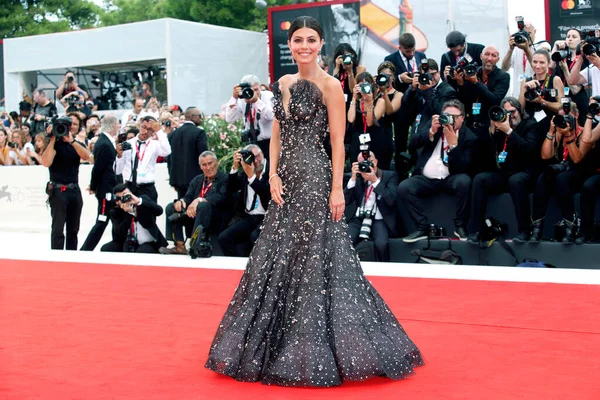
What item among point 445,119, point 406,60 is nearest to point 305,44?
point 445,119

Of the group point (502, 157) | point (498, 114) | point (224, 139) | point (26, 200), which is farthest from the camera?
point (26, 200)

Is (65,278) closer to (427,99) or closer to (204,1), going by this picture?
(427,99)

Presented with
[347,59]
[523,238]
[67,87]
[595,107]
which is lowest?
[523,238]

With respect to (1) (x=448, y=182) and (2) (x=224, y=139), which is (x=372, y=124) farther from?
(2) (x=224, y=139)

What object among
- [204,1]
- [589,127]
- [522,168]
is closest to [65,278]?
[522,168]

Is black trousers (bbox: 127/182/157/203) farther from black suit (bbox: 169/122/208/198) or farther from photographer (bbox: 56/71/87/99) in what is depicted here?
photographer (bbox: 56/71/87/99)

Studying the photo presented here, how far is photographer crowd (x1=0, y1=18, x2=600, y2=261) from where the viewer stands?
6.76m

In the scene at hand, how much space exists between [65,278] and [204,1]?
87.0 ft

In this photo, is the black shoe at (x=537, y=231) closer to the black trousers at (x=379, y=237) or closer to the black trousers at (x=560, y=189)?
the black trousers at (x=560, y=189)

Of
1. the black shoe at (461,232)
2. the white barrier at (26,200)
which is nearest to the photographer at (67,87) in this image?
the white barrier at (26,200)

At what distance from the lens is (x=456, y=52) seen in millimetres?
7762

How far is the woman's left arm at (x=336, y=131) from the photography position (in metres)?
3.47

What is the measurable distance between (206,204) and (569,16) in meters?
5.27

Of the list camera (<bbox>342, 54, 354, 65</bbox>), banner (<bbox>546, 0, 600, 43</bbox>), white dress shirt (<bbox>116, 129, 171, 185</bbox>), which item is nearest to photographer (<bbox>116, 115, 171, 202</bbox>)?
white dress shirt (<bbox>116, 129, 171, 185</bbox>)
